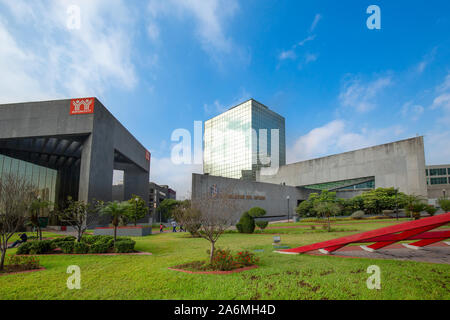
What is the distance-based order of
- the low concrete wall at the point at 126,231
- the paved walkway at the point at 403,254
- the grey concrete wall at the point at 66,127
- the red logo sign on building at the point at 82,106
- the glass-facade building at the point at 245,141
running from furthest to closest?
the glass-facade building at the point at 245,141, the red logo sign on building at the point at 82,106, the grey concrete wall at the point at 66,127, the low concrete wall at the point at 126,231, the paved walkway at the point at 403,254

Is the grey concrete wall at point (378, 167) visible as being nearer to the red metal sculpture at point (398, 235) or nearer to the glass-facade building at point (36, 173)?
the red metal sculpture at point (398, 235)

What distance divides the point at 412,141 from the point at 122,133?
48.2 m

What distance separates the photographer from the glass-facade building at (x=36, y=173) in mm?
31172

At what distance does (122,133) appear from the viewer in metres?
36.8

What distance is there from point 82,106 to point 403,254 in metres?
31.7

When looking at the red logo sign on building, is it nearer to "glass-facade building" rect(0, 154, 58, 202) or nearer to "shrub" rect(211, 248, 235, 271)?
"glass-facade building" rect(0, 154, 58, 202)

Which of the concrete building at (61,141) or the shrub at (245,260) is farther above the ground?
the concrete building at (61,141)

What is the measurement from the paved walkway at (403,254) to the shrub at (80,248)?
10611 millimetres

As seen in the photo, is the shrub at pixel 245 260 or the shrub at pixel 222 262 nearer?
the shrub at pixel 222 262

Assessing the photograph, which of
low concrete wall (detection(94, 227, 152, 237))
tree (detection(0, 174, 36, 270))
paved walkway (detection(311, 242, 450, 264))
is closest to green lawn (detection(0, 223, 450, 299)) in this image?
paved walkway (detection(311, 242, 450, 264))

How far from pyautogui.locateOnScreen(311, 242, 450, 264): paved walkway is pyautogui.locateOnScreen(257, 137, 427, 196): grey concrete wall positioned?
38523 mm

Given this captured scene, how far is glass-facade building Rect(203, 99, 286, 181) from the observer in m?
85.5

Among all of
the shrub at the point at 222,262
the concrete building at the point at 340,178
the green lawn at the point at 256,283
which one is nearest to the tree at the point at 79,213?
the green lawn at the point at 256,283
